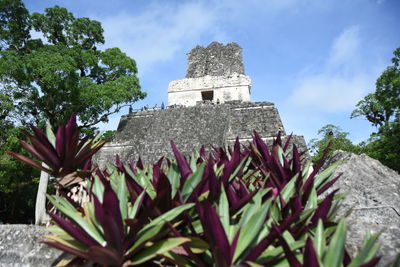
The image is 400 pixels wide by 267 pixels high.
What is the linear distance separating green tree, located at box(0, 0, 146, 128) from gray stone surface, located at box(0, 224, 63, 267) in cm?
1072

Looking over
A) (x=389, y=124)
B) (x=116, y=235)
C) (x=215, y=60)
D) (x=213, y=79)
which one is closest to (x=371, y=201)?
(x=116, y=235)

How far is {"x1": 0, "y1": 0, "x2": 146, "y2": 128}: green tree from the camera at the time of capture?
11039 millimetres

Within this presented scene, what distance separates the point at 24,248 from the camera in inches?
57.4

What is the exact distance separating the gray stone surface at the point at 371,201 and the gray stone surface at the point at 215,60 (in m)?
22.5

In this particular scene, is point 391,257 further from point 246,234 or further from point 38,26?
point 38,26

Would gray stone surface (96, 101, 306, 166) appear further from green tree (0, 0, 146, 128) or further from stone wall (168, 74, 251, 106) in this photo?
stone wall (168, 74, 251, 106)

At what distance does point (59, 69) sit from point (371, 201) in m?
11.7

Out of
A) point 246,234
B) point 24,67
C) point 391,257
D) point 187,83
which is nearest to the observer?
point 246,234

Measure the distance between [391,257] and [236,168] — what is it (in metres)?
0.80

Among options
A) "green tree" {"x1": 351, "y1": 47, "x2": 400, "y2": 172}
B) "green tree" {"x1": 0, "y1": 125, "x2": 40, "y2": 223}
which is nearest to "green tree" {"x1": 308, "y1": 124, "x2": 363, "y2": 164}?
"green tree" {"x1": 351, "y1": 47, "x2": 400, "y2": 172}

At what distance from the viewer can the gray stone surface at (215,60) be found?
2480 centimetres

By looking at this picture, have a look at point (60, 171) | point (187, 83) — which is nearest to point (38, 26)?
point (187, 83)

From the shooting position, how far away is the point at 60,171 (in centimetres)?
177

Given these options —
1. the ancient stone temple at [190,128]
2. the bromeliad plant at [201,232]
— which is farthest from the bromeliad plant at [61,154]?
the ancient stone temple at [190,128]
